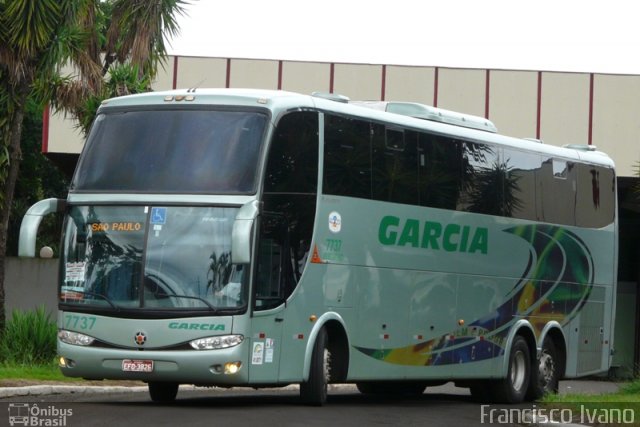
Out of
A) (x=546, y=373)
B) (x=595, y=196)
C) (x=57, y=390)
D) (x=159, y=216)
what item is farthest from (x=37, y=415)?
(x=595, y=196)

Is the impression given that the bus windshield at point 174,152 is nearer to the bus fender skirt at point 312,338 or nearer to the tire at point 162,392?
the bus fender skirt at point 312,338

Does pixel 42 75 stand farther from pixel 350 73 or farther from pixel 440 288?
pixel 350 73

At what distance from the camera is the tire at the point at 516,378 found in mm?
21984

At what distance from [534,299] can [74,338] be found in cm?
873

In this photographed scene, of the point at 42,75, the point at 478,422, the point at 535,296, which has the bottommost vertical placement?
the point at 478,422

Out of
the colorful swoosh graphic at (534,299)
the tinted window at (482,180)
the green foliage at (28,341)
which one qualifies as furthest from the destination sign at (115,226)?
the green foliage at (28,341)

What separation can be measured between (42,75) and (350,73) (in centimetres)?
1358

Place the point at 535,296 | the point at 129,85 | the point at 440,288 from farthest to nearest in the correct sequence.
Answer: the point at 129,85, the point at 535,296, the point at 440,288

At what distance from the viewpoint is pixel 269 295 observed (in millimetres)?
16500

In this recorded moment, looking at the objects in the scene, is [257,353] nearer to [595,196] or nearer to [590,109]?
[595,196]

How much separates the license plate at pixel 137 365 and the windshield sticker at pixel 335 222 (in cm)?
297

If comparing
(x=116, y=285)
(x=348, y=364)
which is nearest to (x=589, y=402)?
(x=348, y=364)

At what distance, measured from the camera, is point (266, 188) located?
16375 millimetres

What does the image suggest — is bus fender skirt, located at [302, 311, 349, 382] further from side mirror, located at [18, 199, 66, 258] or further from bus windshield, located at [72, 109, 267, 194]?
side mirror, located at [18, 199, 66, 258]
